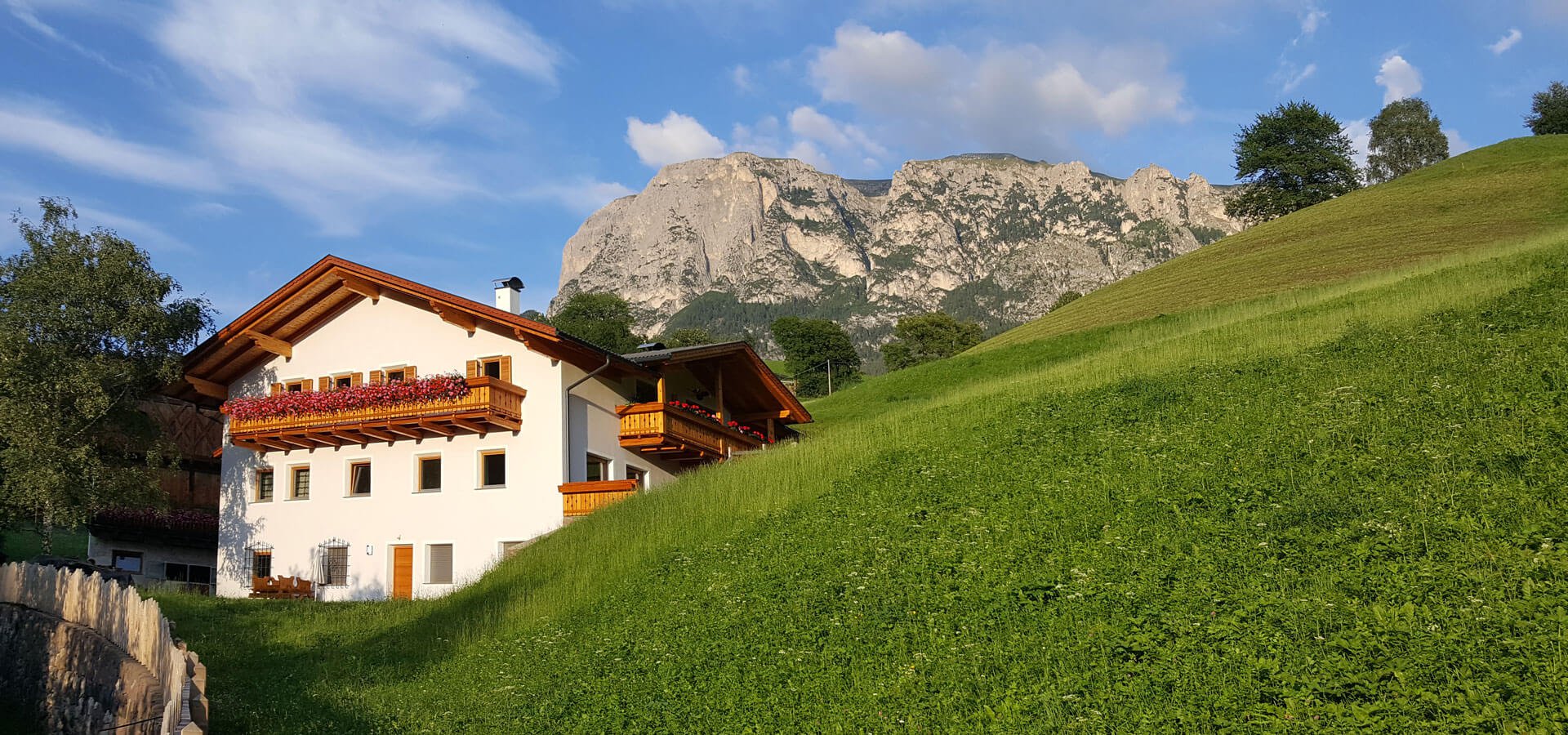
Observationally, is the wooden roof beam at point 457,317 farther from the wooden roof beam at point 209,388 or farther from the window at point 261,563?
the window at point 261,563

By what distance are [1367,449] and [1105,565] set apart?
16.2 ft

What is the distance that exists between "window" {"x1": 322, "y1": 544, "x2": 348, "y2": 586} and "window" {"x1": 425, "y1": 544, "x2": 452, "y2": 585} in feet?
9.36

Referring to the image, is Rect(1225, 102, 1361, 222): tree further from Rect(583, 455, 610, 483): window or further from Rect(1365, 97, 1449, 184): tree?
Rect(583, 455, 610, 483): window

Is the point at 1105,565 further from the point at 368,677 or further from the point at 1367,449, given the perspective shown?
the point at 368,677

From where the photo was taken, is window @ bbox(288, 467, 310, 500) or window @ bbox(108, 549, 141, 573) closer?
window @ bbox(288, 467, 310, 500)

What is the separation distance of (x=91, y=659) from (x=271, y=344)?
19027 mm

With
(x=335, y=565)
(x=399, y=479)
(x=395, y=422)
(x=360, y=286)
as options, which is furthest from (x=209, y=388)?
(x=395, y=422)

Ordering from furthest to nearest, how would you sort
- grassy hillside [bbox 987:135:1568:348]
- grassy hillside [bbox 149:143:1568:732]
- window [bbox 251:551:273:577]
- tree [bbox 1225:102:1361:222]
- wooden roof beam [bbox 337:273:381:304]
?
tree [bbox 1225:102:1361:222], grassy hillside [bbox 987:135:1568:348], window [bbox 251:551:273:577], wooden roof beam [bbox 337:273:381:304], grassy hillside [bbox 149:143:1568:732]

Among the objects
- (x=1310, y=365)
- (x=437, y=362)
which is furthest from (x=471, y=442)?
(x=1310, y=365)

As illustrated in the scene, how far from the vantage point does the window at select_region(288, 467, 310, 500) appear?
106 feet

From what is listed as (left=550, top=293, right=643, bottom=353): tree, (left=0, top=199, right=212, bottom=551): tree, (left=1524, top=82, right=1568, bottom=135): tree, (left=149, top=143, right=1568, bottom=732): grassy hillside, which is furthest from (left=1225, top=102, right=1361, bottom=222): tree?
(left=0, top=199, right=212, bottom=551): tree

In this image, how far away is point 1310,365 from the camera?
20656 mm

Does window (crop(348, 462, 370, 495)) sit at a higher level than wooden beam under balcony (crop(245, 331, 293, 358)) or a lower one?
lower

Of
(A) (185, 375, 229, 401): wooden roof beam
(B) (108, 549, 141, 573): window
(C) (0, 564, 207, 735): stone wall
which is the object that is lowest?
(C) (0, 564, 207, 735): stone wall
